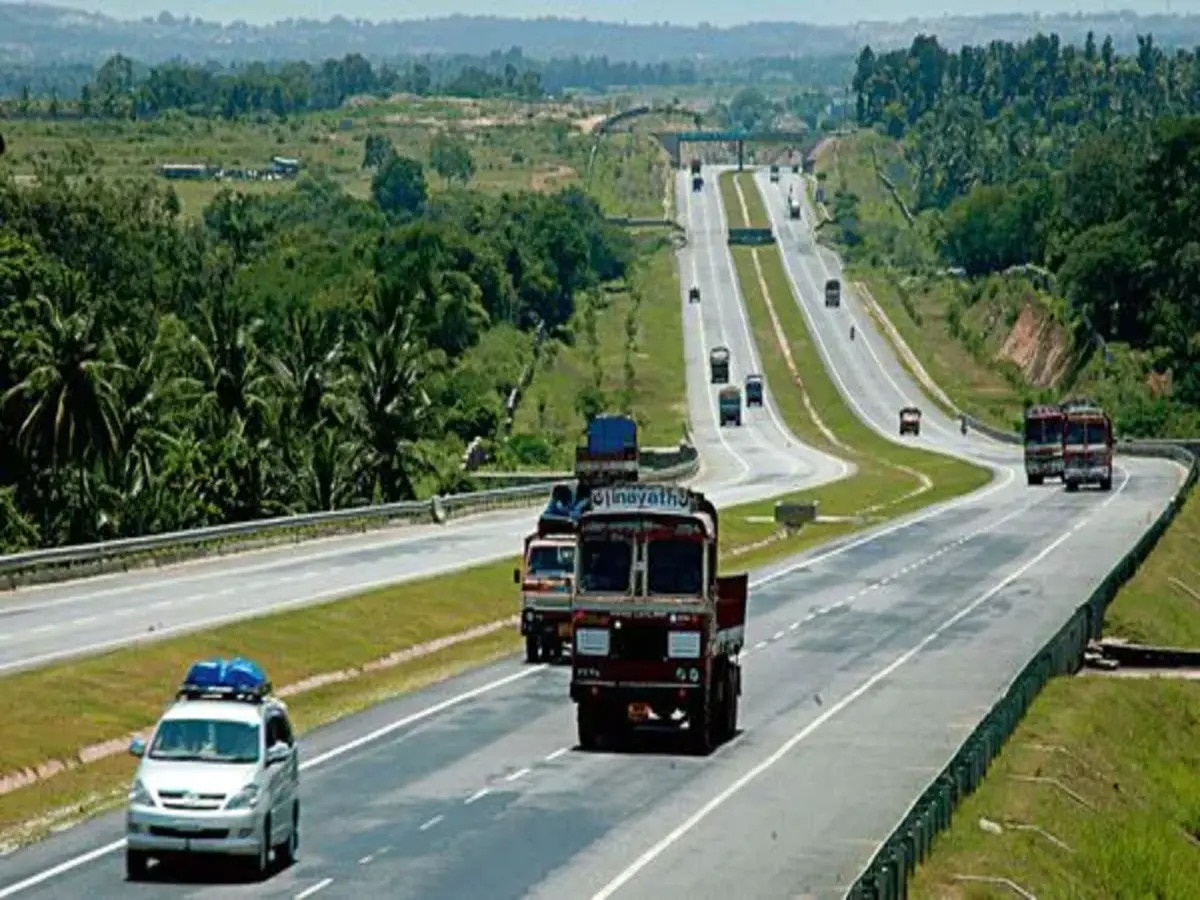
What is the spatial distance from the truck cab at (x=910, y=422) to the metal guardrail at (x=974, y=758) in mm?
104681

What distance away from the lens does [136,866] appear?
34.4 metres

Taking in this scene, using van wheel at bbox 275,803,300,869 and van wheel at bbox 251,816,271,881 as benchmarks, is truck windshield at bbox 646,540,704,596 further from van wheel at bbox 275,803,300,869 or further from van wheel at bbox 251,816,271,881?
van wheel at bbox 251,816,271,881

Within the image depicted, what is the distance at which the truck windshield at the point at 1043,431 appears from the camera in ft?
416

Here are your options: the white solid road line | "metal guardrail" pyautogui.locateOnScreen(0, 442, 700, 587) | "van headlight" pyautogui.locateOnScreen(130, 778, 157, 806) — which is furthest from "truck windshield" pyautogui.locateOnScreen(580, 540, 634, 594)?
"metal guardrail" pyautogui.locateOnScreen(0, 442, 700, 587)

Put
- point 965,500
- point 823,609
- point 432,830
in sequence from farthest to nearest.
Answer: point 965,500
point 823,609
point 432,830

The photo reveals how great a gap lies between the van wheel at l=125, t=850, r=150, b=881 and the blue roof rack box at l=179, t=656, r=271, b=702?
1.97m

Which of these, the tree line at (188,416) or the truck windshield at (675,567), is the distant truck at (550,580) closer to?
the truck windshield at (675,567)

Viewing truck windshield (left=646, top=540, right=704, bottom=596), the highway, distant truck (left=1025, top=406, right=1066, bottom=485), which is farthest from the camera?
distant truck (left=1025, top=406, right=1066, bottom=485)

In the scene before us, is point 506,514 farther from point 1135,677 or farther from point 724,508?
point 1135,677

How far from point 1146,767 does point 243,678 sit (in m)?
22.2

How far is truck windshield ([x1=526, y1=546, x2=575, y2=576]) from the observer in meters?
60.1

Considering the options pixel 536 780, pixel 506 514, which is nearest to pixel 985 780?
pixel 536 780

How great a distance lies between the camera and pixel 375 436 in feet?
394

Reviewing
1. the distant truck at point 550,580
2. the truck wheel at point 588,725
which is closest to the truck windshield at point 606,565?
the truck wheel at point 588,725
